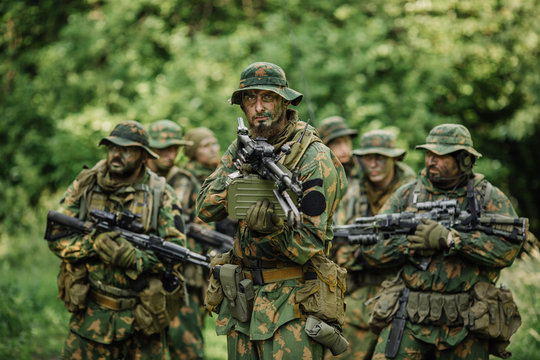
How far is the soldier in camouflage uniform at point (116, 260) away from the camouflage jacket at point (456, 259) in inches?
80.3

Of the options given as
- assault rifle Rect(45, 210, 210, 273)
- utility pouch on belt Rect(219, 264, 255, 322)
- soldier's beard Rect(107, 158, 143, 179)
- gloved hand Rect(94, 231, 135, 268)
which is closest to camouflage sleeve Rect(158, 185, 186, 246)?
assault rifle Rect(45, 210, 210, 273)

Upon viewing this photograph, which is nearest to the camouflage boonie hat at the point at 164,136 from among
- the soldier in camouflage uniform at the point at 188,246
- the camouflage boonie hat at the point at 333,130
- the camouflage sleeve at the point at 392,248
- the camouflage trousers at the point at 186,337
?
the soldier in camouflage uniform at the point at 188,246

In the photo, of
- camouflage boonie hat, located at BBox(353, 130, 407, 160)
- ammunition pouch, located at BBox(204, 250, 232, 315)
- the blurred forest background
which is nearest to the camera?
ammunition pouch, located at BBox(204, 250, 232, 315)

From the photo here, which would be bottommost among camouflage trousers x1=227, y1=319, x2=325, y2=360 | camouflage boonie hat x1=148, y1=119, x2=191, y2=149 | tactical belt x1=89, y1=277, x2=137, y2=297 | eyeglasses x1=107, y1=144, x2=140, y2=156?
camouflage trousers x1=227, y1=319, x2=325, y2=360

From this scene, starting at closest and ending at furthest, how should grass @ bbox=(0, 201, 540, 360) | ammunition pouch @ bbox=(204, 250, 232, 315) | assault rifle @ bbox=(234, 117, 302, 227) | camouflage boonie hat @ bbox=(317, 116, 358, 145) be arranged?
assault rifle @ bbox=(234, 117, 302, 227) < ammunition pouch @ bbox=(204, 250, 232, 315) < grass @ bbox=(0, 201, 540, 360) < camouflage boonie hat @ bbox=(317, 116, 358, 145)

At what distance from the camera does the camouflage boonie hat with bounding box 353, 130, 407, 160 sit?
7.57 meters

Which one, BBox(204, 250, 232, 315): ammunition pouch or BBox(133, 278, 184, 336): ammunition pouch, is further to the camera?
BBox(133, 278, 184, 336): ammunition pouch

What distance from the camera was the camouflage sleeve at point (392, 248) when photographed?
625cm

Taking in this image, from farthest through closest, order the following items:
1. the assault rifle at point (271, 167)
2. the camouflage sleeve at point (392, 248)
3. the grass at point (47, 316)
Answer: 1. the grass at point (47, 316)
2. the camouflage sleeve at point (392, 248)
3. the assault rifle at point (271, 167)

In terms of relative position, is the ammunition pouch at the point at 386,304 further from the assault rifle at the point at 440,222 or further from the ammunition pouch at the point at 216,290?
the ammunition pouch at the point at 216,290

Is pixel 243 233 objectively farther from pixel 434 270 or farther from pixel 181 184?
pixel 181 184

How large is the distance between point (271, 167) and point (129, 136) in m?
2.47

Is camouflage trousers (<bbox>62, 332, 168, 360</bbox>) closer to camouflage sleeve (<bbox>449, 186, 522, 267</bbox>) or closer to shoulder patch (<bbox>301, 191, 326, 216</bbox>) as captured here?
shoulder patch (<bbox>301, 191, 326, 216</bbox>)

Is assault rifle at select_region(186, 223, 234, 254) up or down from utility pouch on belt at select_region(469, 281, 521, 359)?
up
